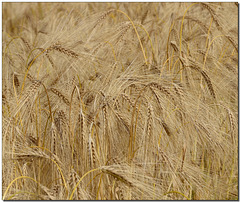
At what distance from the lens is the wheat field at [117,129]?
1.41 metres

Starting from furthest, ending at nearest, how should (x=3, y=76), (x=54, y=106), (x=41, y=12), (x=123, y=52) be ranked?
(x=41, y=12) < (x=123, y=52) < (x=3, y=76) < (x=54, y=106)

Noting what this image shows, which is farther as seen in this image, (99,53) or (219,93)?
(99,53)

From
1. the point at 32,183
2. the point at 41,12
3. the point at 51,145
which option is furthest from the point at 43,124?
the point at 41,12

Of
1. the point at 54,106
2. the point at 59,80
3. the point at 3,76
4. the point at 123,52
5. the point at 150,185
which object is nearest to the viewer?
the point at 150,185

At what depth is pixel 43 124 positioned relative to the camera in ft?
5.86

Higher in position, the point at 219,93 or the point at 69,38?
the point at 69,38

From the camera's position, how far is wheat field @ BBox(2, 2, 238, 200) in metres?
1.41

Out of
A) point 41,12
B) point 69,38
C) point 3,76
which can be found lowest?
point 3,76

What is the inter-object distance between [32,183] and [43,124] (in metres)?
0.38

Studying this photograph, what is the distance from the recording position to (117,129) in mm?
1587

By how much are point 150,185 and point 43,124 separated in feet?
2.30

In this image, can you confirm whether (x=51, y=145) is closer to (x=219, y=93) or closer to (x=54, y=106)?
(x=54, y=106)

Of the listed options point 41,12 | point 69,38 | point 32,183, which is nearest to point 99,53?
point 69,38

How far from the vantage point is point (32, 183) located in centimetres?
150
